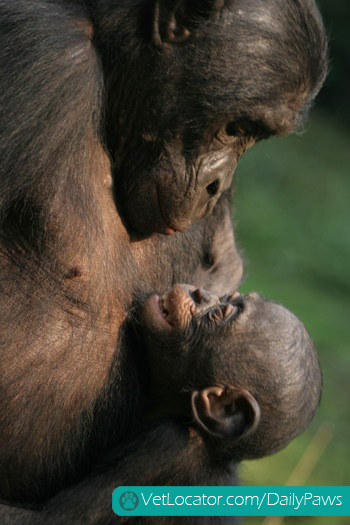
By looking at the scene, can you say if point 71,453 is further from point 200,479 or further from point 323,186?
point 323,186

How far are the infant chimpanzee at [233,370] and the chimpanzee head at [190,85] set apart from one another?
0.54 m

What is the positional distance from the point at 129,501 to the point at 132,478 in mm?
131

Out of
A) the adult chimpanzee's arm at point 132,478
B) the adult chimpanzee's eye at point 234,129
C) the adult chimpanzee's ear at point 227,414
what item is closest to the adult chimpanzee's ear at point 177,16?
the adult chimpanzee's eye at point 234,129

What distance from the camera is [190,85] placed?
5.22 meters

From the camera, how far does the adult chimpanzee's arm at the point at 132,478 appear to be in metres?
4.84

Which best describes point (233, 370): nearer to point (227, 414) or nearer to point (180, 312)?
point (227, 414)

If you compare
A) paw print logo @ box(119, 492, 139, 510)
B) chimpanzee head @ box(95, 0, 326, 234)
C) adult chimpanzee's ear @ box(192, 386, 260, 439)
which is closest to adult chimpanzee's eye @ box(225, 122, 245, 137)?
chimpanzee head @ box(95, 0, 326, 234)

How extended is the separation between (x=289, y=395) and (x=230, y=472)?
22.7 inches

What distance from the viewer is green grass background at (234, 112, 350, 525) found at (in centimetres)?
922

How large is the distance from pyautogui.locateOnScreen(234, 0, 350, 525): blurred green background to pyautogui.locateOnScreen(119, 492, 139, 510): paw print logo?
2.65 metres

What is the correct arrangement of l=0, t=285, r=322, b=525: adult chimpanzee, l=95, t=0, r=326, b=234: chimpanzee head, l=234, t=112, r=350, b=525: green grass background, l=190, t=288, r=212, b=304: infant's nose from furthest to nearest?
l=234, t=112, r=350, b=525: green grass background < l=190, t=288, r=212, b=304: infant's nose < l=95, t=0, r=326, b=234: chimpanzee head < l=0, t=285, r=322, b=525: adult chimpanzee

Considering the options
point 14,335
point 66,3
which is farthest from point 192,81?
point 14,335

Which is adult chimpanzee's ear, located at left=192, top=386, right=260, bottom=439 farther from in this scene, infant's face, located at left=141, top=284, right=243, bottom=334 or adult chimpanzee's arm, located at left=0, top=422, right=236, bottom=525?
infant's face, located at left=141, top=284, right=243, bottom=334

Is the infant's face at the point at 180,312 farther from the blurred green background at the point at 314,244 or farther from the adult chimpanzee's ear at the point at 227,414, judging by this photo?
the blurred green background at the point at 314,244
